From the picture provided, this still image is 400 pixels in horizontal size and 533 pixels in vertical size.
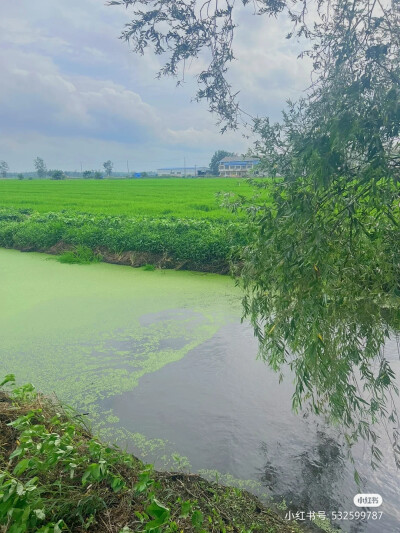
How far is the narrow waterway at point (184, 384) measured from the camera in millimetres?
2609

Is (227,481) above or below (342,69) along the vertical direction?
below

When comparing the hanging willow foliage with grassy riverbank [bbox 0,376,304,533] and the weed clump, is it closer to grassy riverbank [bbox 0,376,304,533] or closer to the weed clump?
grassy riverbank [bbox 0,376,304,533]

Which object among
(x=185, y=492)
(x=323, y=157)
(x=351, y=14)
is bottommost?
(x=185, y=492)

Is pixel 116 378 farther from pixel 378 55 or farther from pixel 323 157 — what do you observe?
pixel 378 55

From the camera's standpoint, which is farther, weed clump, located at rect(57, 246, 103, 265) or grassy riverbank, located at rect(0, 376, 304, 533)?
weed clump, located at rect(57, 246, 103, 265)

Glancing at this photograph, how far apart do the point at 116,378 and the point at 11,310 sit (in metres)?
2.26

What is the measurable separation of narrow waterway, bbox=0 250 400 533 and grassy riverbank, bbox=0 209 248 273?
996mm

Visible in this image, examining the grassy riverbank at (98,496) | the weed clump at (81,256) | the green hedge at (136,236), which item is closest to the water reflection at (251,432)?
the grassy riverbank at (98,496)

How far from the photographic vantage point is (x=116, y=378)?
12.1 feet

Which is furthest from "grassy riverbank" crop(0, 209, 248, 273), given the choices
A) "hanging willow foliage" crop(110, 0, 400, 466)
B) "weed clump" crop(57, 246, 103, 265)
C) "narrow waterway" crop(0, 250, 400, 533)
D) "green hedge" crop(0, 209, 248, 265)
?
"hanging willow foliage" crop(110, 0, 400, 466)

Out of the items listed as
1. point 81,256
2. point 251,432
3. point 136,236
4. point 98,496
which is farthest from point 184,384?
point 81,256

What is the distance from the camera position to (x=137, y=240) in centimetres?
788

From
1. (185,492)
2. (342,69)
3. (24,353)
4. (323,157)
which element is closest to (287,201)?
(323,157)

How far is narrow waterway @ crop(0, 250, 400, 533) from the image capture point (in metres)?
2.61
